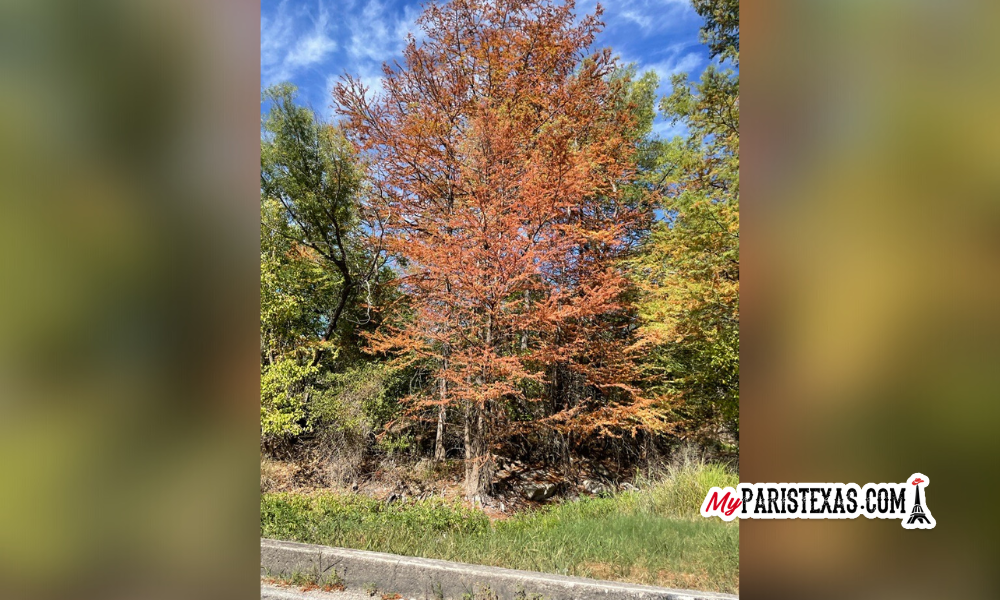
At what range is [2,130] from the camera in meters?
0.63

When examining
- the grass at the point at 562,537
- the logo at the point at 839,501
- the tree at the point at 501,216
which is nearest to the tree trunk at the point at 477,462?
the tree at the point at 501,216

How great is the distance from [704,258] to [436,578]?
4744 mm

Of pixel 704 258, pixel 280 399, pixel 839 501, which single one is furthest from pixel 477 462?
pixel 839 501

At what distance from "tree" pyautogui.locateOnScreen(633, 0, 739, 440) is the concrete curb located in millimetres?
3241

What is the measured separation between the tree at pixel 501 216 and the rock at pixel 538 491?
2.87 ft

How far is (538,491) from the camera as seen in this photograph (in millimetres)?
7070

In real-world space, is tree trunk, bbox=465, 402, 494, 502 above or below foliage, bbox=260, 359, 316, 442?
below

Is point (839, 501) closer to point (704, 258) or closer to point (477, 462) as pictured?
point (704, 258)

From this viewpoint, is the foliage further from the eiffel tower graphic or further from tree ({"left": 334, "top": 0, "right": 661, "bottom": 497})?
the eiffel tower graphic

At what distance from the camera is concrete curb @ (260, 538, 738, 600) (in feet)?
7.71

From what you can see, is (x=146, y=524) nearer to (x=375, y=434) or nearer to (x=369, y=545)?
(x=369, y=545)

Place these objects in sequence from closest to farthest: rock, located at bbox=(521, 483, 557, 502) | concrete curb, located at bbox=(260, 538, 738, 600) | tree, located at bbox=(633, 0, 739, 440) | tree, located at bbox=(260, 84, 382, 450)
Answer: concrete curb, located at bbox=(260, 538, 738, 600)
tree, located at bbox=(633, 0, 739, 440)
rock, located at bbox=(521, 483, 557, 502)
tree, located at bbox=(260, 84, 382, 450)

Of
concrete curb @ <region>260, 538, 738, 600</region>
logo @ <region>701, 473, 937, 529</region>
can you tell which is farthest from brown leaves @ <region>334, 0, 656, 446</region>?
logo @ <region>701, 473, 937, 529</region>

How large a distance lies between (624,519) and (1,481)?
173 inches
